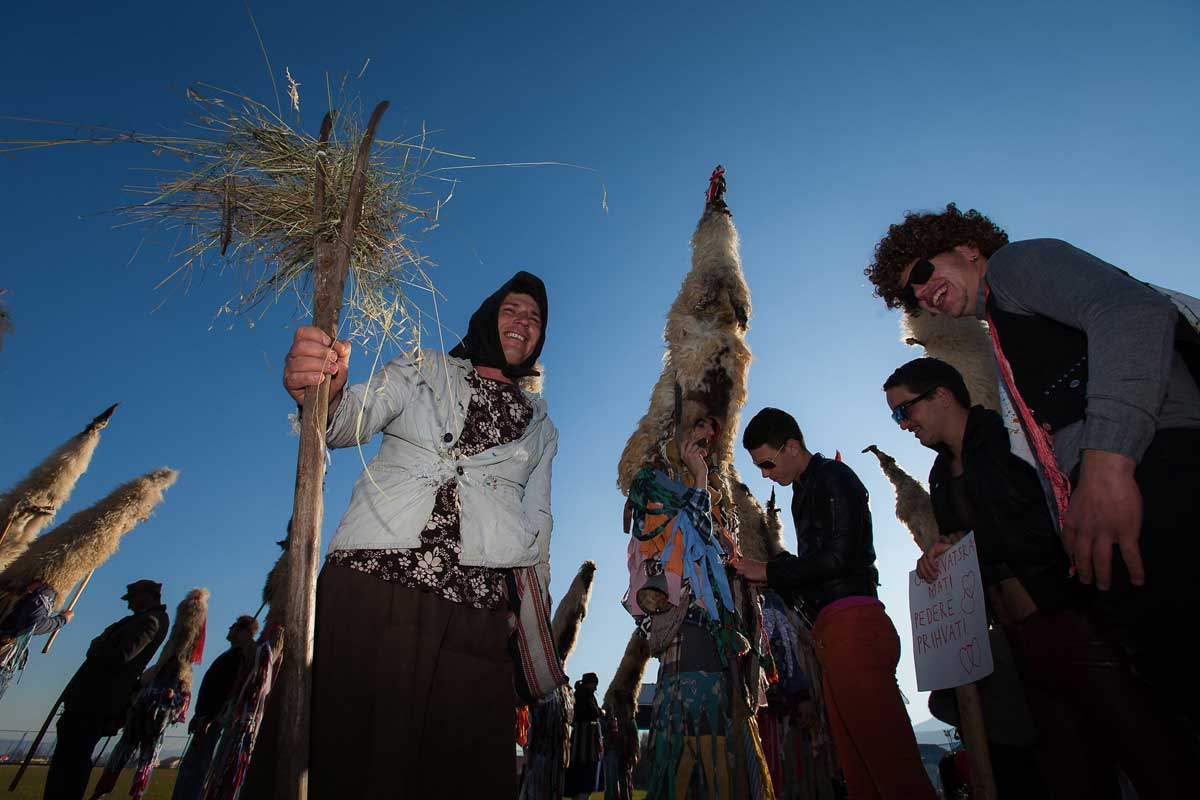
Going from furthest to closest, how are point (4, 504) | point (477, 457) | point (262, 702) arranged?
point (4, 504)
point (262, 702)
point (477, 457)

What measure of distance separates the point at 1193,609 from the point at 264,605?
7658 millimetres

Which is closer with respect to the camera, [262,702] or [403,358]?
[403,358]

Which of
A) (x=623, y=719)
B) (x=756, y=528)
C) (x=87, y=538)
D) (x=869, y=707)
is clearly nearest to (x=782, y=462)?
(x=869, y=707)

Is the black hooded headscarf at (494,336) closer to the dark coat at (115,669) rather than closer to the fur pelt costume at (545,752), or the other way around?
the fur pelt costume at (545,752)

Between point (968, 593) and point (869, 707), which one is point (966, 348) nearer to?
point (968, 593)

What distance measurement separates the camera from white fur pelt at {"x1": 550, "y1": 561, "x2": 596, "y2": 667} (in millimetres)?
10312

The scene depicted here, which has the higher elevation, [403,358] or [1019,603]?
[403,358]

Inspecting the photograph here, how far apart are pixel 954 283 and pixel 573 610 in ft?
31.6

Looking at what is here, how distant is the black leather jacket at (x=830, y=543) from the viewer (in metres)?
3.32

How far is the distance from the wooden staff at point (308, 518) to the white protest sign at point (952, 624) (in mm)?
2716

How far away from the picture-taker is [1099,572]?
1555 millimetres

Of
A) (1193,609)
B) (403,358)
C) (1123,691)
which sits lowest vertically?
(1123,691)

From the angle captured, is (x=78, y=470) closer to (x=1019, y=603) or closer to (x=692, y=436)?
(x=692, y=436)

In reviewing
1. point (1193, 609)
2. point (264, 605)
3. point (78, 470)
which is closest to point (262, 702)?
point (264, 605)
